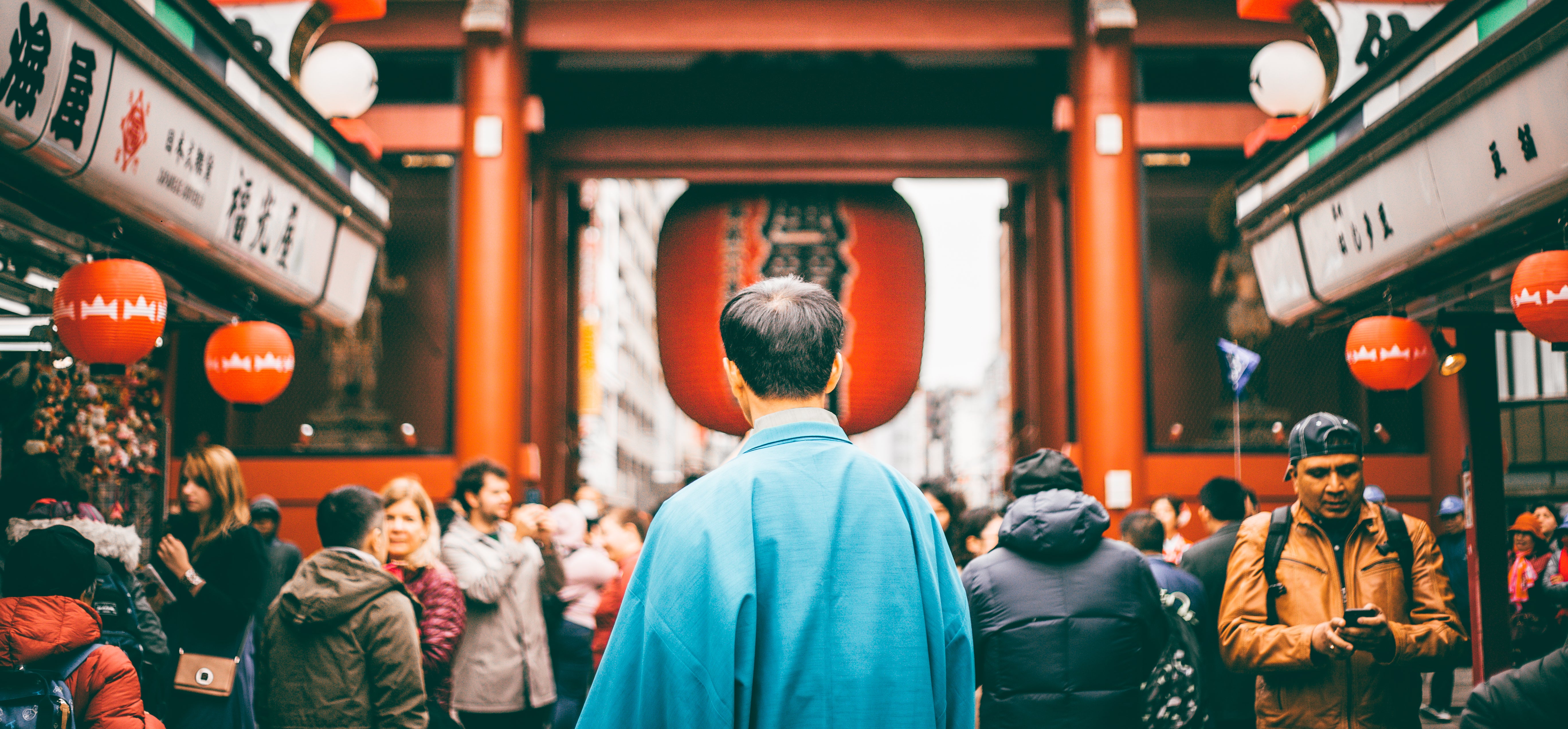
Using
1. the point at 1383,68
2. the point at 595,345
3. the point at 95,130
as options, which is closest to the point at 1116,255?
the point at 1383,68

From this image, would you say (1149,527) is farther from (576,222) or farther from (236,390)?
(576,222)

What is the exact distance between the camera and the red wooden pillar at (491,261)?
32.3ft

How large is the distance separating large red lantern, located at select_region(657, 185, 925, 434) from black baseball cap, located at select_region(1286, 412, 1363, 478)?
6.20 m

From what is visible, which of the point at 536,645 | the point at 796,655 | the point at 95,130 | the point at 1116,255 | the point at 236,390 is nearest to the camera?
the point at 796,655

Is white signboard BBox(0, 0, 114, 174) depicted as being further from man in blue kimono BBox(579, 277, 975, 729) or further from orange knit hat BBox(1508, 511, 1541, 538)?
orange knit hat BBox(1508, 511, 1541, 538)

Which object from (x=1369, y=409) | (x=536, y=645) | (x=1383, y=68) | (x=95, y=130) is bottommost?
(x=536, y=645)

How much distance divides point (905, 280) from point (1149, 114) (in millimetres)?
2676

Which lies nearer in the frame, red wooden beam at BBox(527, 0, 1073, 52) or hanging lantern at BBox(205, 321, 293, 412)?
hanging lantern at BBox(205, 321, 293, 412)

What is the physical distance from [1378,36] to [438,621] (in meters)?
6.37

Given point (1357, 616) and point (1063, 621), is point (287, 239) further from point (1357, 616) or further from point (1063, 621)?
point (1357, 616)

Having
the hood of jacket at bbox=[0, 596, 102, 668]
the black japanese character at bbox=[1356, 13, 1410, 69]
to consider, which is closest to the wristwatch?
the hood of jacket at bbox=[0, 596, 102, 668]

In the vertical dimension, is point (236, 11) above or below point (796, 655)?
above

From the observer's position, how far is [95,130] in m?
4.38

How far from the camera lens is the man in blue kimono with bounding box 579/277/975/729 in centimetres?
166
